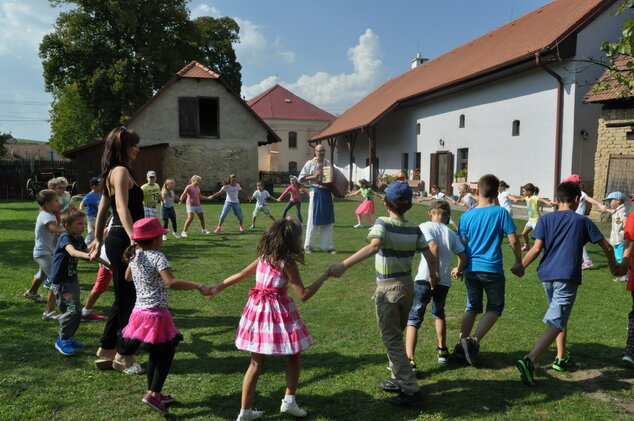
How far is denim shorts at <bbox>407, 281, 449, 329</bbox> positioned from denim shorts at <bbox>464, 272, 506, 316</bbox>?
249 mm

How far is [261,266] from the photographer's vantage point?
3.35 m

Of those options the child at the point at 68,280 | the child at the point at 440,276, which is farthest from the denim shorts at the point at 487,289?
the child at the point at 68,280

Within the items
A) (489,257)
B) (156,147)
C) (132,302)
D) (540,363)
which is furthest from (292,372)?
(156,147)

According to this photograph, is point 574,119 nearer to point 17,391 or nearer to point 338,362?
point 338,362

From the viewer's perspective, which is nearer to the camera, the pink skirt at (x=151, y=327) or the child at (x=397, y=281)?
the pink skirt at (x=151, y=327)

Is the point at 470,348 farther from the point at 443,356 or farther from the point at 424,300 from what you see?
the point at 424,300

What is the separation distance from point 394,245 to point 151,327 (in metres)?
1.84

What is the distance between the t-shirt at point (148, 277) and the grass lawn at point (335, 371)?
795mm

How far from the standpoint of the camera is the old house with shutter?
25.6 meters

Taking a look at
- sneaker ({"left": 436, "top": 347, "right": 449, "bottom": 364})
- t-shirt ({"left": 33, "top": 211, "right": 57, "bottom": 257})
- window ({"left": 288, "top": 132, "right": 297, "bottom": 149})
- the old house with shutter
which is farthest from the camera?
window ({"left": 288, "top": 132, "right": 297, "bottom": 149})

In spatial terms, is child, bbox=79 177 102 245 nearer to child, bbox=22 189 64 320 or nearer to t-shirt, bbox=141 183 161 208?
t-shirt, bbox=141 183 161 208

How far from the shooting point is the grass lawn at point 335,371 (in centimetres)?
355

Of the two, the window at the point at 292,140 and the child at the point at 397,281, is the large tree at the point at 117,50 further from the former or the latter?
the child at the point at 397,281

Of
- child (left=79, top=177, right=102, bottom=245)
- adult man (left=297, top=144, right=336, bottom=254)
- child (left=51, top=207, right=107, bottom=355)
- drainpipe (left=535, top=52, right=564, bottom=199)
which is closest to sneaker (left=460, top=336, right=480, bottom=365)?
child (left=51, top=207, right=107, bottom=355)
